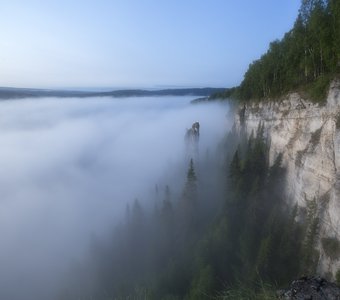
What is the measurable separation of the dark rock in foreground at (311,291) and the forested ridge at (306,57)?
2780cm

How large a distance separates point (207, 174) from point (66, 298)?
34962 millimetres

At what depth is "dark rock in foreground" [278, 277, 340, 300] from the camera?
11.0 meters

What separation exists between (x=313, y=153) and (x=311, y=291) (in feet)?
90.7

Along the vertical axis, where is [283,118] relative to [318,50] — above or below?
below

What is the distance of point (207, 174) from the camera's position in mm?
76938

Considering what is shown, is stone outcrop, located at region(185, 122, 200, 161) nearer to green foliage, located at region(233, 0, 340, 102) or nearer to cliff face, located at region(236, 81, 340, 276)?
green foliage, located at region(233, 0, 340, 102)

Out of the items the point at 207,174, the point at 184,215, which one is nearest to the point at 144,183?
the point at 207,174

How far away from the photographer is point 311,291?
443 inches

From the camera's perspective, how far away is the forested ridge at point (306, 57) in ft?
120

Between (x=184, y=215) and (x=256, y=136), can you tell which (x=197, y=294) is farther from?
(x=256, y=136)

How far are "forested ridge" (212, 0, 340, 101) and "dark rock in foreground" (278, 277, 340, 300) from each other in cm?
2780

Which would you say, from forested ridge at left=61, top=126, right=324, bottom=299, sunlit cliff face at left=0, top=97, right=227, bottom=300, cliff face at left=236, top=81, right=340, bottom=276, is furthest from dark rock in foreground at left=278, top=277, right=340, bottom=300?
sunlit cliff face at left=0, top=97, right=227, bottom=300

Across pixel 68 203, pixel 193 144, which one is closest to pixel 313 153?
pixel 193 144

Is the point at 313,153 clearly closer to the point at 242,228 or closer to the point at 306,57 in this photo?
the point at 306,57
